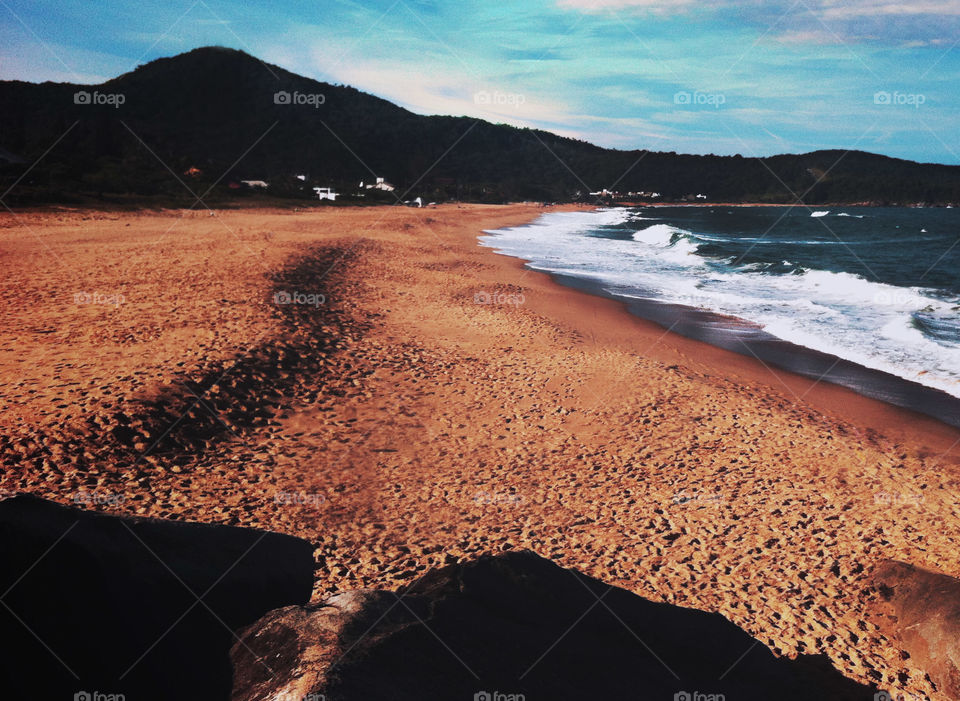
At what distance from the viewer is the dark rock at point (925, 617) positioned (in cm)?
412

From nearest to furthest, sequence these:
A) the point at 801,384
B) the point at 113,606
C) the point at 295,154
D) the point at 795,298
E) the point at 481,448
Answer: the point at 113,606 → the point at 481,448 → the point at 801,384 → the point at 795,298 → the point at 295,154

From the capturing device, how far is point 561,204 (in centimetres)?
10881

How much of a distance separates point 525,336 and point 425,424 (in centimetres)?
492

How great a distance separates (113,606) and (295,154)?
→ 86.9 metres

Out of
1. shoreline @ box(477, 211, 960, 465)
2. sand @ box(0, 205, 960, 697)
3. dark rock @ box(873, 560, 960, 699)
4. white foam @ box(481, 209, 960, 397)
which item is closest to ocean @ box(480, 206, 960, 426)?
white foam @ box(481, 209, 960, 397)

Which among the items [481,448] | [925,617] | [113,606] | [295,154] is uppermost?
[295,154]

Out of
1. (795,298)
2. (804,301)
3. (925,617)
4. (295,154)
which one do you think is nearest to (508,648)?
(925,617)

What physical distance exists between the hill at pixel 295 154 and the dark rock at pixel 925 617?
21072 millimetres

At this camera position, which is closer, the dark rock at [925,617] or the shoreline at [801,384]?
the dark rock at [925,617]

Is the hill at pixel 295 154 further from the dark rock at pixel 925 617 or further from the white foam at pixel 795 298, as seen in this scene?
the dark rock at pixel 925 617

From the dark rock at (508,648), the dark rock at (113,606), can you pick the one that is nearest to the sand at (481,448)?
the dark rock at (508,648)

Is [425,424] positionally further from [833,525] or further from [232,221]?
[232,221]

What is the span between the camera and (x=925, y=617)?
15.0ft

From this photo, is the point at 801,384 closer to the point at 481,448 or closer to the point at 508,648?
the point at 481,448
